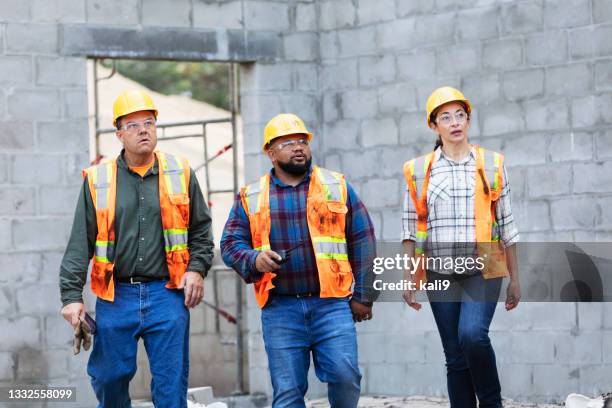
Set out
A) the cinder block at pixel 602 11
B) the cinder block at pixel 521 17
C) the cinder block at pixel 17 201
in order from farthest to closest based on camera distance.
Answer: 1. the cinder block at pixel 17 201
2. the cinder block at pixel 521 17
3. the cinder block at pixel 602 11

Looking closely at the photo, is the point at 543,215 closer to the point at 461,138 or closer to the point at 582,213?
the point at 582,213

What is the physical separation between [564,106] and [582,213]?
798 millimetres

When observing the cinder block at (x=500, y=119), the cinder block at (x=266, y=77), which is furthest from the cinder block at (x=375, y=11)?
the cinder block at (x=500, y=119)

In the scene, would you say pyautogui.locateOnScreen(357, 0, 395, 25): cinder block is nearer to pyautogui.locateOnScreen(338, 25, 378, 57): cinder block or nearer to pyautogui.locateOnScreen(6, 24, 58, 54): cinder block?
pyautogui.locateOnScreen(338, 25, 378, 57): cinder block

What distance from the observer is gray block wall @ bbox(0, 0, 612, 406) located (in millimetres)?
8938

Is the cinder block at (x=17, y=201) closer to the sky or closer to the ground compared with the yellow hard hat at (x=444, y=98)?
closer to the ground

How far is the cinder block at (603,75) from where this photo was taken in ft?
28.7

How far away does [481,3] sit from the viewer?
9.37 metres

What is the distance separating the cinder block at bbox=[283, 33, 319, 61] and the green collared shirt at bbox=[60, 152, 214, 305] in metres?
3.32

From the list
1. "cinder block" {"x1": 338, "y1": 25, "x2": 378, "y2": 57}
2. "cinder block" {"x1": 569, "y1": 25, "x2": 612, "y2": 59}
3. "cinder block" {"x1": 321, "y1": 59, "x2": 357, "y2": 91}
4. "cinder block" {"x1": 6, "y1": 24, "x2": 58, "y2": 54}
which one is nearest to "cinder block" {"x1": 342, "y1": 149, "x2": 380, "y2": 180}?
"cinder block" {"x1": 321, "y1": 59, "x2": 357, "y2": 91}

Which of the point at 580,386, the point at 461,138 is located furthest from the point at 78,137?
the point at 580,386

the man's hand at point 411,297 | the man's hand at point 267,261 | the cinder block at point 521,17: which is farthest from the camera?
the cinder block at point 521,17

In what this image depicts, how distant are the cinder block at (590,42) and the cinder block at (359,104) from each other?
1.78 metres

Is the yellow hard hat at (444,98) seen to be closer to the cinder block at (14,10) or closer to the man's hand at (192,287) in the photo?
the man's hand at (192,287)
